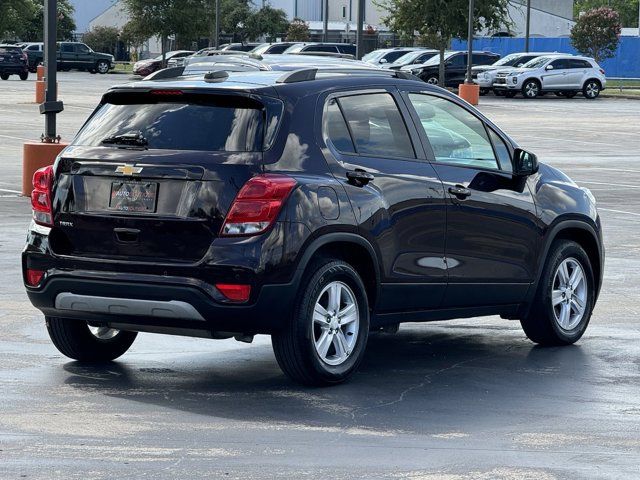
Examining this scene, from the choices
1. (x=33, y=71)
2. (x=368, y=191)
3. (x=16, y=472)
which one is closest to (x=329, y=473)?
(x=16, y=472)

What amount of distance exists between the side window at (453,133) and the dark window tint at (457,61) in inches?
2127

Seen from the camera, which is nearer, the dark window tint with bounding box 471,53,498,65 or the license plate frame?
the license plate frame

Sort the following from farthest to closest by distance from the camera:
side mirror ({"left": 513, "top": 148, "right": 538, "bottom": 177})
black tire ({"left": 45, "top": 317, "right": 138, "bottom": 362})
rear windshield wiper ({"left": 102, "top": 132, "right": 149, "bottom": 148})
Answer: side mirror ({"left": 513, "top": 148, "right": 538, "bottom": 177})
black tire ({"left": 45, "top": 317, "right": 138, "bottom": 362})
rear windshield wiper ({"left": 102, "top": 132, "right": 149, "bottom": 148})

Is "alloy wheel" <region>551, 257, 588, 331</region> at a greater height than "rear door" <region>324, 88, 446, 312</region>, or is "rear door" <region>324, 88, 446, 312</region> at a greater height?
"rear door" <region>324, 88, 446, 312</region>

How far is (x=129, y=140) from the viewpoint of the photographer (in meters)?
8.25

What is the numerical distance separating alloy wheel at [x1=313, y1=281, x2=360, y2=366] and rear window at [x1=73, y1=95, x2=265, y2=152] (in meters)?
0.90

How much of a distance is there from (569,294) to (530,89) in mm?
49752

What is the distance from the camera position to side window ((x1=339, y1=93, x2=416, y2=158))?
28.2 feet

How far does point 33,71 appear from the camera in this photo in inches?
3292

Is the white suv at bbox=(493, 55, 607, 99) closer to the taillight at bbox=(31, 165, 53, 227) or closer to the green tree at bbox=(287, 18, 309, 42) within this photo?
the green tree at bbox=(287, 18, 309, 42)

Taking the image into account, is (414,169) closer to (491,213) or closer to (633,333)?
(491,213)

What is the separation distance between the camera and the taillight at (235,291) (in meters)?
7.80

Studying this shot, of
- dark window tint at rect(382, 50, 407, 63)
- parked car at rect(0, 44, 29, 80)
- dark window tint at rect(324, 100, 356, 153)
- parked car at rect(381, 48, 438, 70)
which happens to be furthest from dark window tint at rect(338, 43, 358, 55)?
dark window tint at rect(324, 100, 356, 153)

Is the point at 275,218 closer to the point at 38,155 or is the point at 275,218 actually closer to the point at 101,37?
the point at 38,155
